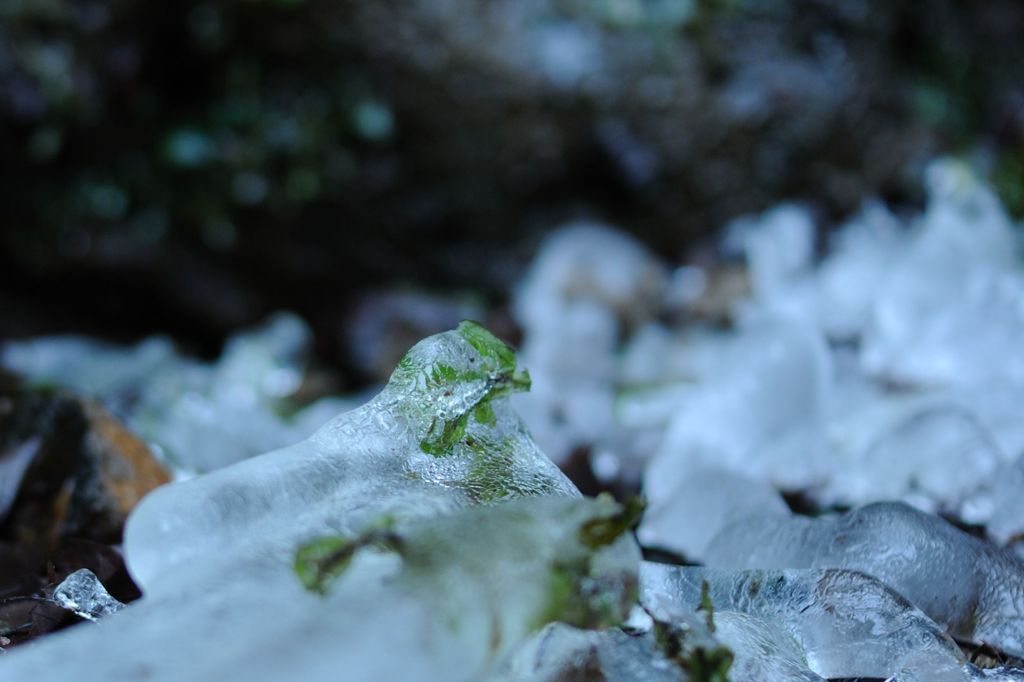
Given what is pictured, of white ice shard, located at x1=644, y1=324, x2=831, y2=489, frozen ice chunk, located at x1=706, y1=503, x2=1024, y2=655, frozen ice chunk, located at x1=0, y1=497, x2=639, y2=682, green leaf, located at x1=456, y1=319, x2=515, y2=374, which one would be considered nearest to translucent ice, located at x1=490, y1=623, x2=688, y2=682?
frozen ice chunk, located at x1=0, y1=497, x2=639, y2=682

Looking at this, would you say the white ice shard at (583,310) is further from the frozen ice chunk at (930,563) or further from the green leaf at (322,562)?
the green leaf at (322,562)

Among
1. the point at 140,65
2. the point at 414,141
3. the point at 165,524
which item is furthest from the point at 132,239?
the point at 165,524

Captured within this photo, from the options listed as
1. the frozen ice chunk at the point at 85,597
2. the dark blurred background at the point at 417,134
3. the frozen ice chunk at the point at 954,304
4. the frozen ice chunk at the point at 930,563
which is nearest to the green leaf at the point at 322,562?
the frozen ice chunk at the point at 85,597

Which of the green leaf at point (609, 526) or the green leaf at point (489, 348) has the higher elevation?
the green leaf at point (489, 348)

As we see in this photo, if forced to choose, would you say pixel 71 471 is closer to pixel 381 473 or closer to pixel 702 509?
pixel 381 473

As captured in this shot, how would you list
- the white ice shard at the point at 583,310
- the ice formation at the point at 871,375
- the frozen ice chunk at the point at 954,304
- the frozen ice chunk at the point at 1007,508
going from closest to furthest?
the frozen ice chunk at the point at 1007,508 → the ice formation at the point at 871,375 → the frozen ice chunk at the point at 954,304 → the white ice shard at the point at 583,310

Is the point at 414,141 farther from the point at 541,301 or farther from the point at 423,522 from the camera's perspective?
the point at 423,522
